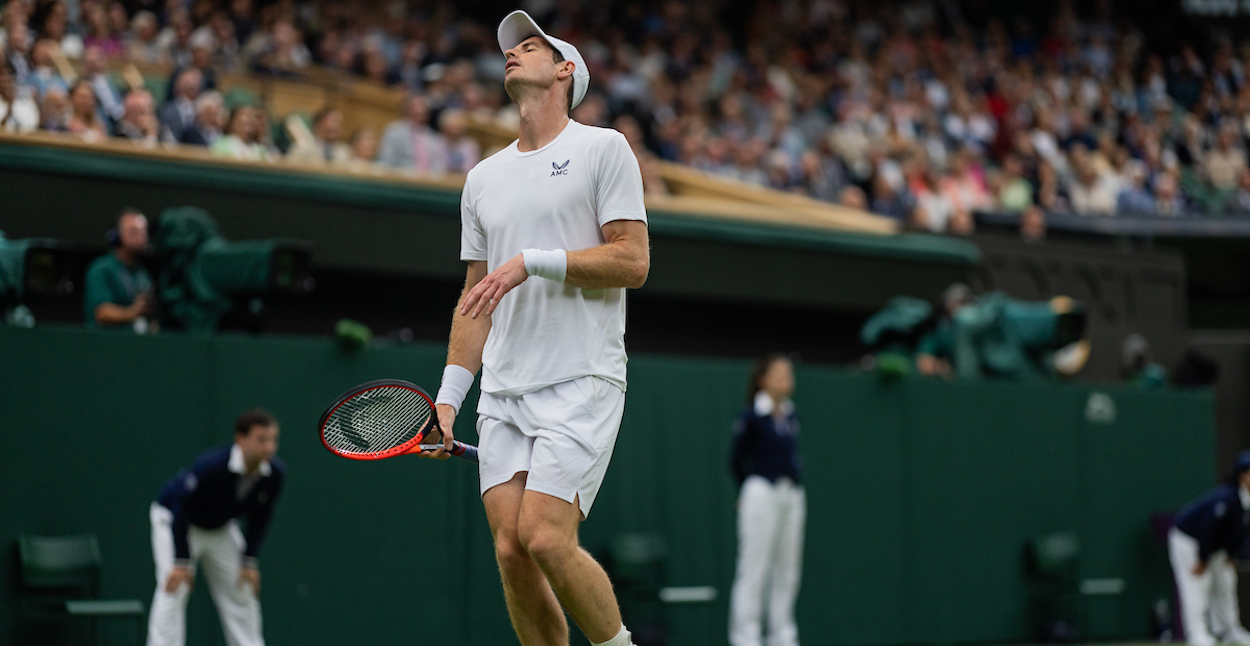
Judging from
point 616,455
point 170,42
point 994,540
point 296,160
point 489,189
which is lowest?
point 994,540

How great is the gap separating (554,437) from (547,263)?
57cm

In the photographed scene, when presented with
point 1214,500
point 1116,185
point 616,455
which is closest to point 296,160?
point 616,455

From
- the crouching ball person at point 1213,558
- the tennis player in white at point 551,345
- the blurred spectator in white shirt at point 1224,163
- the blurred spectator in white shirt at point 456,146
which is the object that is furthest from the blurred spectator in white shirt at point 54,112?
the blurred spectator in white shirt at point 1224,163

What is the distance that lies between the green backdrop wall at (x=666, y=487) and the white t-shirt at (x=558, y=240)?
4026 millimetres

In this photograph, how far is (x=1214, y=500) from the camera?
1145 centimetres

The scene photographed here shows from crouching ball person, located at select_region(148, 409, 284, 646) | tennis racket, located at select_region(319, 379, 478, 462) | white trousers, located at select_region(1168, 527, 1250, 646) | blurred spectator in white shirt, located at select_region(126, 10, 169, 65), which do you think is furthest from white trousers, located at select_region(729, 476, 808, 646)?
blurred spectator in white shirt, located at select_region(126, 10, 169, 65)

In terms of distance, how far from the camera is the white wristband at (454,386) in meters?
4.72

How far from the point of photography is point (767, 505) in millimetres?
10008

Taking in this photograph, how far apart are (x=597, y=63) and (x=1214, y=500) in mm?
9419

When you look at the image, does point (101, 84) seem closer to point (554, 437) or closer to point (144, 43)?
point (144, 43)

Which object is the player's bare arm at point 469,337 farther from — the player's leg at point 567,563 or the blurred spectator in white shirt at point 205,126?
the blurred spectator in white shirt at point 205,126

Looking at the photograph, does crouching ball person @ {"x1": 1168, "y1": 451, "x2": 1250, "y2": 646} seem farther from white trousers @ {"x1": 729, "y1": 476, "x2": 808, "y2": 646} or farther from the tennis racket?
the tennis racket

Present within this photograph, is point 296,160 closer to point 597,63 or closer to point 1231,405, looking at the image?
point 597,63

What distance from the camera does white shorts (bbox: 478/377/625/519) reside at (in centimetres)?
446
